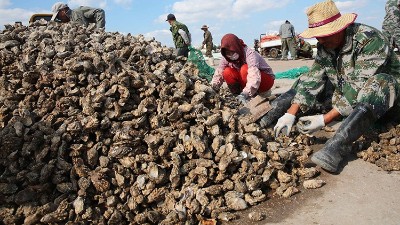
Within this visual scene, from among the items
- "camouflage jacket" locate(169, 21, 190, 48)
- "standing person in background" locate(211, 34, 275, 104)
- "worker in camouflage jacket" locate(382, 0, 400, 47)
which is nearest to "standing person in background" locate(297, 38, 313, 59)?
"camouflage jacket" locate(169, 21, 190, 48)

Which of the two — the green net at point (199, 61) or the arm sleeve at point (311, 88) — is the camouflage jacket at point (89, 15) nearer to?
the green net at point (199, 61)

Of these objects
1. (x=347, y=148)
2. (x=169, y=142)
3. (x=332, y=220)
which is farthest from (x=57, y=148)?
(x=347, y=148)

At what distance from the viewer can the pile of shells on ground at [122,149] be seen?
287cm

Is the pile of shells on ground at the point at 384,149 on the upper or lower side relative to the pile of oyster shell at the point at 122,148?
lower

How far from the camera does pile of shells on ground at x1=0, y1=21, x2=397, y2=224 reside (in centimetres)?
287

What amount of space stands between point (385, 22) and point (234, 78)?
3352mm

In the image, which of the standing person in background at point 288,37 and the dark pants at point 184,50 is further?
the standing person in background at point 288,37

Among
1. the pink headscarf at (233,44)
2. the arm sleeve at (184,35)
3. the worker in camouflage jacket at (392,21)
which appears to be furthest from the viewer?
the arm sleeve at (184,35)

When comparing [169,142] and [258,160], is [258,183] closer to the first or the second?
[258,160]

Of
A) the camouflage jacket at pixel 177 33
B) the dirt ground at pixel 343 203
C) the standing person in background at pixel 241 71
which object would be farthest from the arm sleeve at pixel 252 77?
the camouflage jacket at pixel 177 33

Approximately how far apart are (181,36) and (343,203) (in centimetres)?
694

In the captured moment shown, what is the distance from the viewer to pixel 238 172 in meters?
3.16

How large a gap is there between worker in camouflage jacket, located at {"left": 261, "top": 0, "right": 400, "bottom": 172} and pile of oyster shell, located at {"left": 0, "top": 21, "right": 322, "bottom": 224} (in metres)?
0.31

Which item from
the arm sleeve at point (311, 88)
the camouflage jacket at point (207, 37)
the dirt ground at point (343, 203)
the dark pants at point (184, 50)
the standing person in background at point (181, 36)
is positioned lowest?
the dirt ground at point (343, 203)
